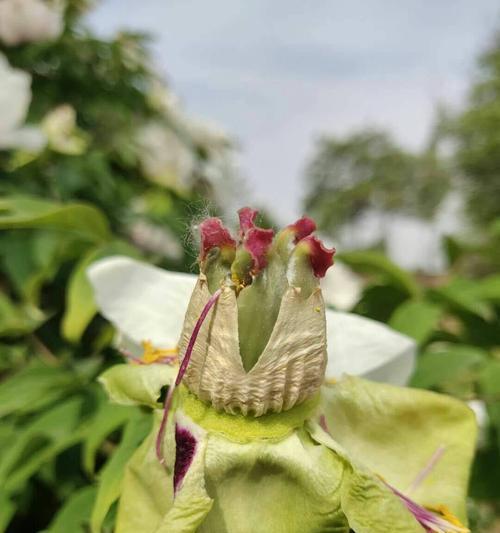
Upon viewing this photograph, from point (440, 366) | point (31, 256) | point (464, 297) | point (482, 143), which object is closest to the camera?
point (440, 366)

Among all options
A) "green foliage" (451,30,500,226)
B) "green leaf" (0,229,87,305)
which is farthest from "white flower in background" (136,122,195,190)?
"green foliage" (451,30,500,226)

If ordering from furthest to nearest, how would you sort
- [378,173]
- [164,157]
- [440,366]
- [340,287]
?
[378,173]
[164,157]
[340,287]
[440,366]

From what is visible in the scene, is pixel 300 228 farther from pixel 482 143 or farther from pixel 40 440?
pixel 482 143

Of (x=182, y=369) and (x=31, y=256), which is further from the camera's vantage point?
(x=31, y=256)

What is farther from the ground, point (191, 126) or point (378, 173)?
point (191, 126)

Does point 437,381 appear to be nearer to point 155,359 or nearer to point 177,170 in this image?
point 155,359

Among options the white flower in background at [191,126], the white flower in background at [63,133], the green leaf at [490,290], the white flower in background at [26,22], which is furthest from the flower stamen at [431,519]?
the white flower in background at [191,126]

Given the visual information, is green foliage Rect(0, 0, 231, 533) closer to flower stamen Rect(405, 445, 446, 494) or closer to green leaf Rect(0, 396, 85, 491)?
green leaf Rect(0, 396, 85, 491)

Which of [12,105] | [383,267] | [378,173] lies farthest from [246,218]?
[378,173]
